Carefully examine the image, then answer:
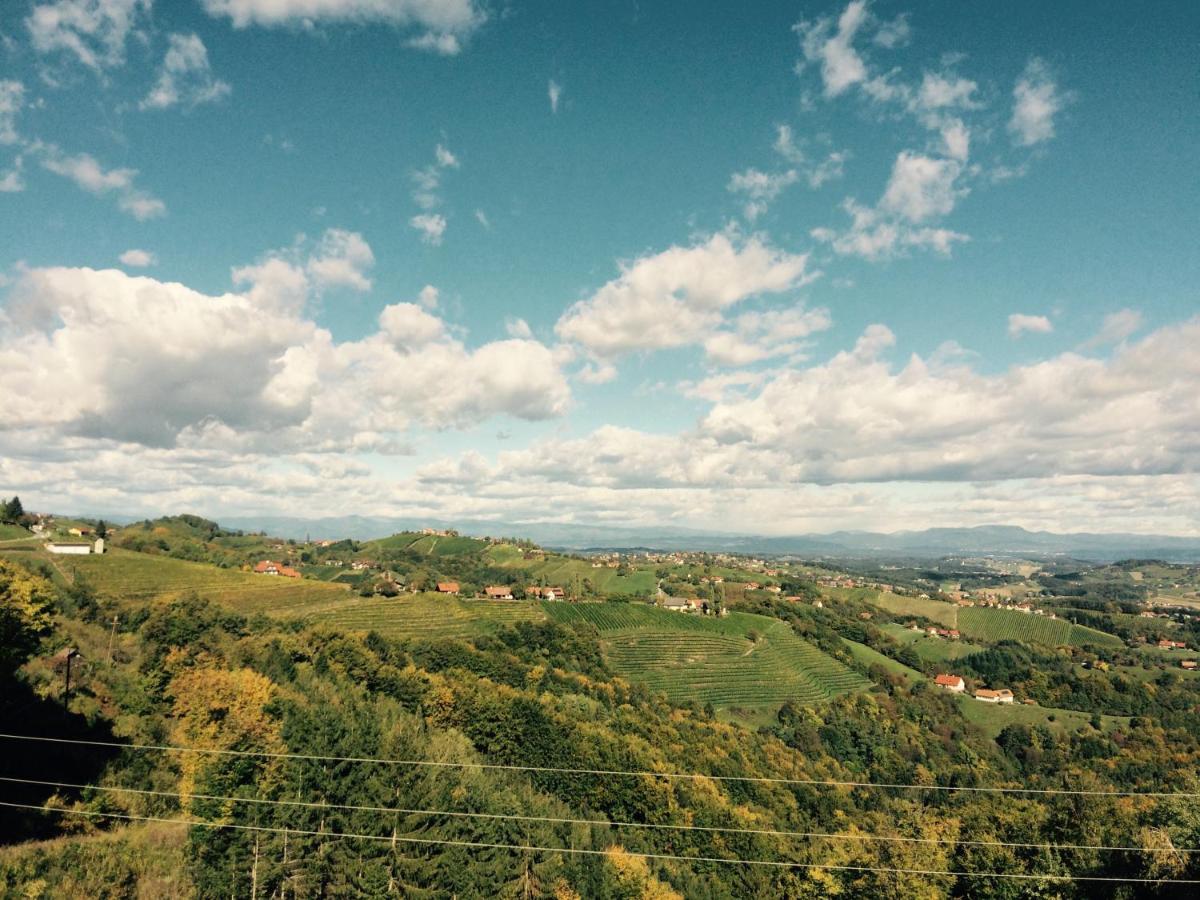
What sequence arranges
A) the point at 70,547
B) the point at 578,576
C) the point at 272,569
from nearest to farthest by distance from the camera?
the point at 70,547, the point at 272,569, the point at 578,576

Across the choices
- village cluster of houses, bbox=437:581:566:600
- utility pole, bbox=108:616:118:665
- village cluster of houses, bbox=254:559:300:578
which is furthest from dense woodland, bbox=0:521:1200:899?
village cluster of houses, bbox=254:559:300:578

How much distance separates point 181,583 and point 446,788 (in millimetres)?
71161

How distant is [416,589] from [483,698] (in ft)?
267

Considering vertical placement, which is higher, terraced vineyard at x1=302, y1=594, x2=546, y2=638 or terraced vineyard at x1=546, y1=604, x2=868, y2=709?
terraced vineyard at x1=302, y1=594, x2=546, y2=638

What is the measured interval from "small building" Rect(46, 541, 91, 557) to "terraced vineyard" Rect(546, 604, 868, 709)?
2908 inches

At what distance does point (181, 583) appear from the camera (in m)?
86.5

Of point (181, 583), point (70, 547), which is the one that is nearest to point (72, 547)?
point (70, 547)

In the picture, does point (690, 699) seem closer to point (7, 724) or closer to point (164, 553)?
point (7, 724)

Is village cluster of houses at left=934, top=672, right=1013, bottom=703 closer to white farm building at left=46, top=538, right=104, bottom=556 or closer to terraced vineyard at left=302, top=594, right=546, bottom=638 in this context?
terraced vineyard at left=302, top=594, right=546, bottom=638

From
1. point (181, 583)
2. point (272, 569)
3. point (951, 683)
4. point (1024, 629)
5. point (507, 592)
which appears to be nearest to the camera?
point (181, 583)

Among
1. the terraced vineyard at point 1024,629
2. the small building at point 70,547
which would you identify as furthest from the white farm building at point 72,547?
the terraced vineyard at point 1024,629

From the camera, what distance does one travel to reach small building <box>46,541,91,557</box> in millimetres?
87562

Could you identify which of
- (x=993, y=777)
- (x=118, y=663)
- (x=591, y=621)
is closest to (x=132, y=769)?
(x=118, y=663)

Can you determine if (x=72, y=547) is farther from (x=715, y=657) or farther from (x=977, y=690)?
(x=977, y=690)
